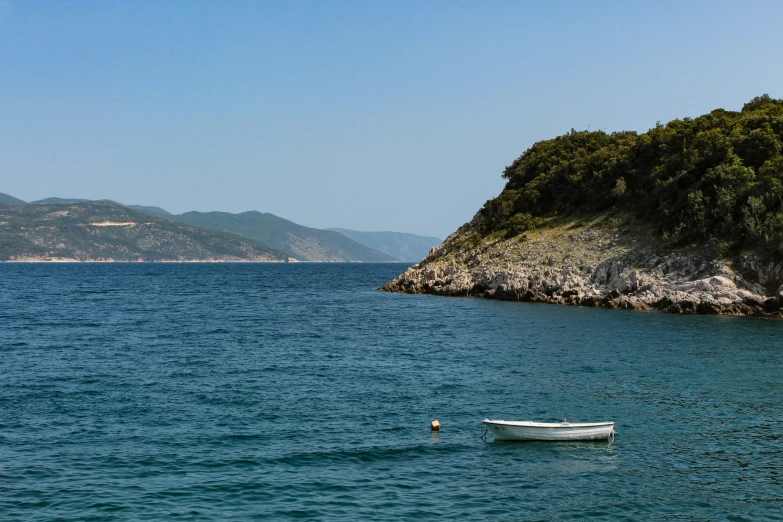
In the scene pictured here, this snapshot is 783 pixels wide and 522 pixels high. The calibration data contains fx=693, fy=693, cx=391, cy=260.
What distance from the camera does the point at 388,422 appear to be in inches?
1180

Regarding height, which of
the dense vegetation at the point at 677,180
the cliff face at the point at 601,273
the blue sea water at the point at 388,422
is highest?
the dense vegetation at the point at 677,180

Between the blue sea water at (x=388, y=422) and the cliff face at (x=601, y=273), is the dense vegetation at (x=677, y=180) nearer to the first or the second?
the cliff face at (x=601, y=273)

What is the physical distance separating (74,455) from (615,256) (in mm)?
66939

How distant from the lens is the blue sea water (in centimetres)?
2148

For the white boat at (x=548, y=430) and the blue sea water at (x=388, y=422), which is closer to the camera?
the blue sea water at (x=388, y=422)

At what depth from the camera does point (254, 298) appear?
344 feet

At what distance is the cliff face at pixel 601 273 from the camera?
67438mm

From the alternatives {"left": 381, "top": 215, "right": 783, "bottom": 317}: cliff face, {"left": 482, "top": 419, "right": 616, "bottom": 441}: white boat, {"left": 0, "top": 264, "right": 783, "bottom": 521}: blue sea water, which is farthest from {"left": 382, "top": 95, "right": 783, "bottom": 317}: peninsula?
{"left": 482, "top": 419, "right": 616, "bottom": 441}: white boat

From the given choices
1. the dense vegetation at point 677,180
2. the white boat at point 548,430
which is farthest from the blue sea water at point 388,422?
the dense vegetation at point 677,180

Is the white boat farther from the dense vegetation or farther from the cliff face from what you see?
the dense vegetation

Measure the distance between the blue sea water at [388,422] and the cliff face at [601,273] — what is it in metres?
8.88

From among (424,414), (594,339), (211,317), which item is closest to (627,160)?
(594,339)

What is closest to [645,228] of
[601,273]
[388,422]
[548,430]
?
[601,273]

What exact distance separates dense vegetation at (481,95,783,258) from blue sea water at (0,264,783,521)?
1805 centimetres
